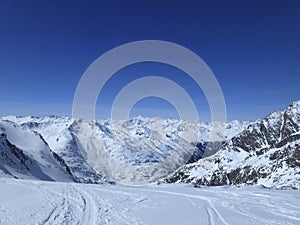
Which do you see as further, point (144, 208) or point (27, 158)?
point (27, 158)

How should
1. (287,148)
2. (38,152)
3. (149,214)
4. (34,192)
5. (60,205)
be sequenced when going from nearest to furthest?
(149,214)
(60,205)
(34,192)
(38,152)
(287,148)

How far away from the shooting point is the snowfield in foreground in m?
15.6

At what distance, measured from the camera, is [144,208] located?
18.8 metres

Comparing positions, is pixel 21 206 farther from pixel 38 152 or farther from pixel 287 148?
pixel 287 148

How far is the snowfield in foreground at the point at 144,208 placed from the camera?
1557cm

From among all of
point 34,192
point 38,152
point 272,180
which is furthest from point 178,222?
point 272,180

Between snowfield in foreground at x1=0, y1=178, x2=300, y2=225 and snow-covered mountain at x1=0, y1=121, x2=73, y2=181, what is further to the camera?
snow-covered mountain at x1=0, y1=121, x2=73, y2=181

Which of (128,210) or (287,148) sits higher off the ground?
(287,148)

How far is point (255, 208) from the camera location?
63.8 ft

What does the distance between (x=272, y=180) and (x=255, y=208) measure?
527 feet

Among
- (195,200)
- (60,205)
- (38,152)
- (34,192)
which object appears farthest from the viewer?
(38,152)

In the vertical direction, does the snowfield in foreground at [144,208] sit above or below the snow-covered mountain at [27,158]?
above

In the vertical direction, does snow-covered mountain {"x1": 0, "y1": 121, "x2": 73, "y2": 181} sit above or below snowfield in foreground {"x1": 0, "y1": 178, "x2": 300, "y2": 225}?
below

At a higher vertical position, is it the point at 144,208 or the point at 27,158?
the point at 144,208
